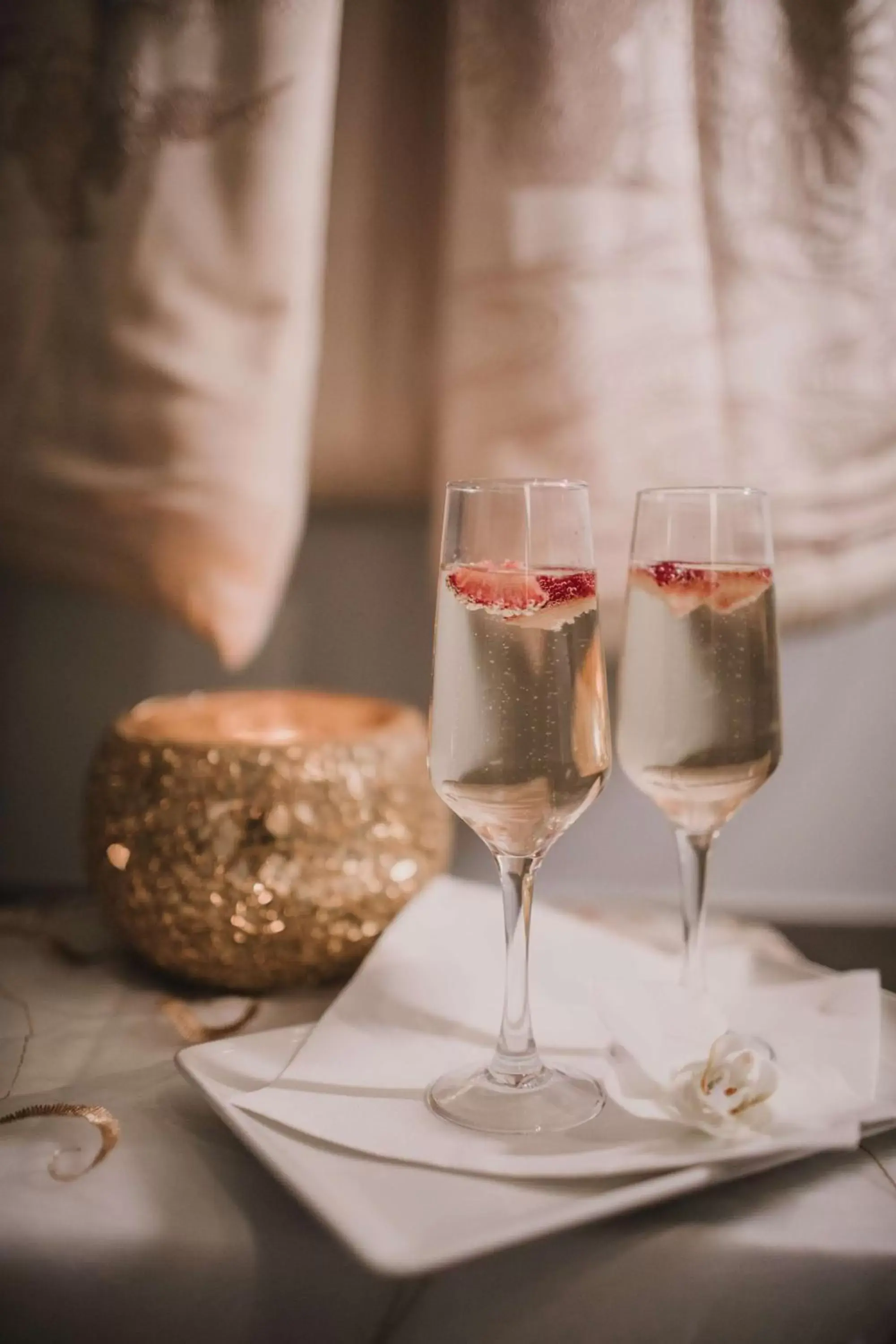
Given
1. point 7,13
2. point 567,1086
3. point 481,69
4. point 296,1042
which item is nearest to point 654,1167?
point 567,1086

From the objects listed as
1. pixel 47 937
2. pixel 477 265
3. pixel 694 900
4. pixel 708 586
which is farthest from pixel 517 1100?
pixel 477 265

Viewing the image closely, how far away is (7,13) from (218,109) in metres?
0.16

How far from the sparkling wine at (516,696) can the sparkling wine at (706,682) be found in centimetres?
9

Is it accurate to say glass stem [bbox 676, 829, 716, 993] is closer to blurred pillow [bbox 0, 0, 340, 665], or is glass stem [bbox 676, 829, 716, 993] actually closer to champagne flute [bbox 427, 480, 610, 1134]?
champagne flute [bbox 427, 480, 610, 1134]

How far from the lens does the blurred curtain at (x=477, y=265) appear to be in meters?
0.75

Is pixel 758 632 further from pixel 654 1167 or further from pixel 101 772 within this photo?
pixel 101 772

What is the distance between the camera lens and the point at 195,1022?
0.66 meters

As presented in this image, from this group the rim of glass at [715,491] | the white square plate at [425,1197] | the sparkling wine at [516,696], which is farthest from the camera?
Result: the rim of glass at [715,491]

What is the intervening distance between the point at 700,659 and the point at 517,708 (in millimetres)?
141

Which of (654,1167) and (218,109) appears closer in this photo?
(654,1167)

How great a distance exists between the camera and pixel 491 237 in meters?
0.76

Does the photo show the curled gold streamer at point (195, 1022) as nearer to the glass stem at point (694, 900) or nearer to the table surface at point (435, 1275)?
the table surface at point (435, 1275)

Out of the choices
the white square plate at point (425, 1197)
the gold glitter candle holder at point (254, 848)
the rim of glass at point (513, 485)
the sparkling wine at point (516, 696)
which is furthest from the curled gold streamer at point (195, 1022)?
the rim of glass at point (513, 485)

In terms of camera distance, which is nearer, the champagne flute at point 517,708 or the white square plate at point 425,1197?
the white square plate at point 425,1197
